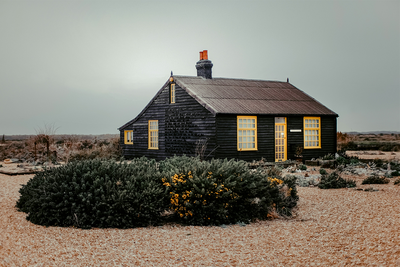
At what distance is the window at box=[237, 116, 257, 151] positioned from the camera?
62.8ft

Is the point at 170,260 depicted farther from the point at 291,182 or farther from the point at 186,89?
the point at 186,89

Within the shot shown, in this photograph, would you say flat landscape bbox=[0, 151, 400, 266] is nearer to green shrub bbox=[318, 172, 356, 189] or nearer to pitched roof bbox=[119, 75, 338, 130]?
green shrub bbox=[318, 172, 356, 189]

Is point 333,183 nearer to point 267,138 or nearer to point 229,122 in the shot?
point 229,122

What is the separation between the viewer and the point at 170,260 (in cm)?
552

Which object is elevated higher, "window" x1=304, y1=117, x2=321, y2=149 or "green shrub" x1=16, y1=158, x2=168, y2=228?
"window" x1=304, y1=117, x2=321, y2=149

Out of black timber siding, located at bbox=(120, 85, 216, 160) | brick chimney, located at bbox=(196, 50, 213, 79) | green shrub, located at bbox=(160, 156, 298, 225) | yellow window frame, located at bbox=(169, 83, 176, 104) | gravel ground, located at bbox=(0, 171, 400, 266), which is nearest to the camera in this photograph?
gravel ground, located at bbox=(0, 171, 400, 266)

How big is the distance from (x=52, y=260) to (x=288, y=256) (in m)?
3.62

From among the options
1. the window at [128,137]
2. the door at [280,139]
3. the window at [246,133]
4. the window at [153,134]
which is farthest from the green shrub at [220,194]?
the window at [128,137]

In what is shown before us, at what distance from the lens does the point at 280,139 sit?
2081cm

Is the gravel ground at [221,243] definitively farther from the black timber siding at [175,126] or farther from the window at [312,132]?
the window at [312,132]

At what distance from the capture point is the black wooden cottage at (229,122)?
18.9 meters

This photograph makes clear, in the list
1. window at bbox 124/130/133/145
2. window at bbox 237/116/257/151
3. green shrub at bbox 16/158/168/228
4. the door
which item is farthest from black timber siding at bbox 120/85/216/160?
green shrub at bbox 16/158/168/228

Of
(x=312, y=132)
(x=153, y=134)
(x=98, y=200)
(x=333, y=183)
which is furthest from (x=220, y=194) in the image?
(x=153, y=134)

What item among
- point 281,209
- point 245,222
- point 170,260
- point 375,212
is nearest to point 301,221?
point 281,209
